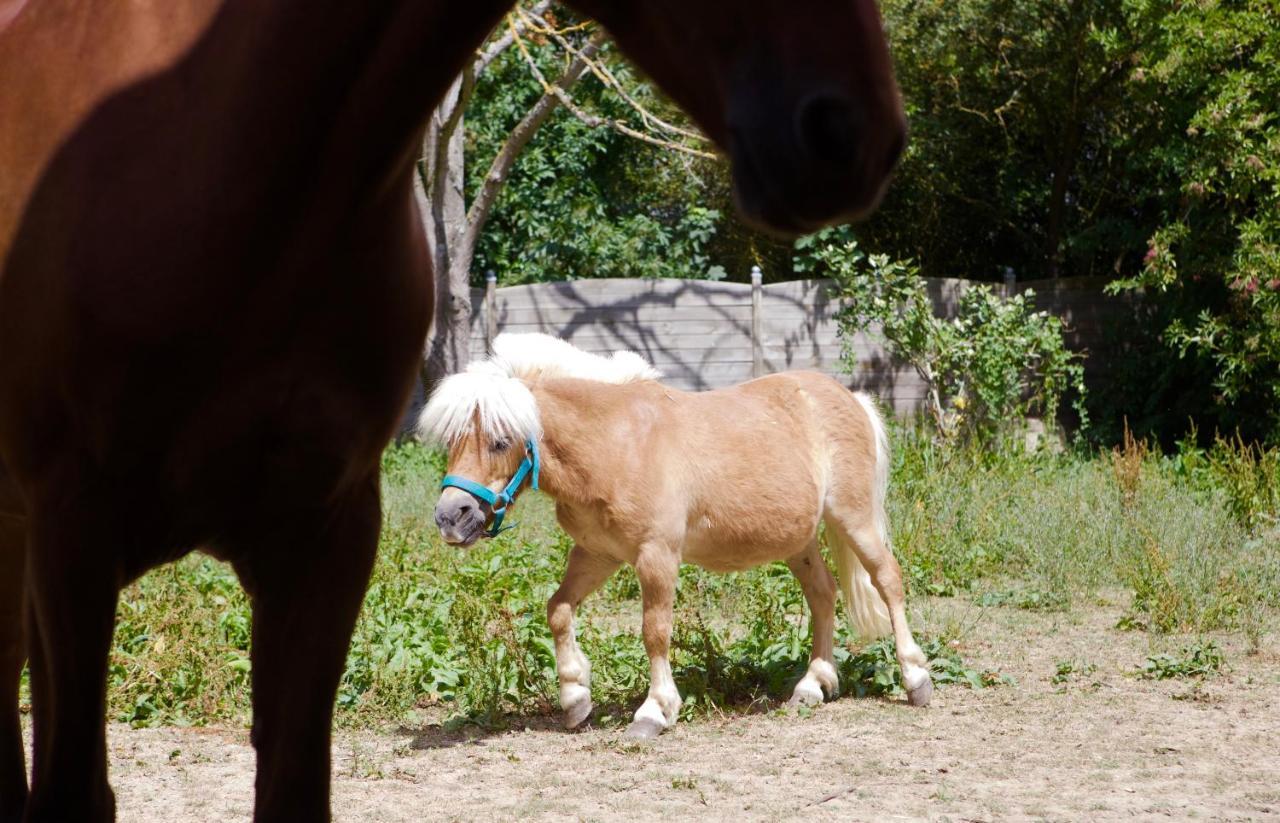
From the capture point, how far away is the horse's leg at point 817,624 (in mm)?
4871

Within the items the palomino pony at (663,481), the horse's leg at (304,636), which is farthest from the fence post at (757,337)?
the horse's leg at (304,636)

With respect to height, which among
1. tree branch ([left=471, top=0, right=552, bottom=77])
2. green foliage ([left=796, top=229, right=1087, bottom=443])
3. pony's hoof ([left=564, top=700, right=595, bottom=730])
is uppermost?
tree branch ([left=471, top=0, right=552, bottom=77])

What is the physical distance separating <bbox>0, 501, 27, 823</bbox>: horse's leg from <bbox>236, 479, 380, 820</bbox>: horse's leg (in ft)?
2.37

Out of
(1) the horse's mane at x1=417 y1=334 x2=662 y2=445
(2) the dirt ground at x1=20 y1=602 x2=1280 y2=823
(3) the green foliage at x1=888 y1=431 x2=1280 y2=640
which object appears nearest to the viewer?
(2) the dirt ground at x1=20 y1=602 x2=1280 y2=823

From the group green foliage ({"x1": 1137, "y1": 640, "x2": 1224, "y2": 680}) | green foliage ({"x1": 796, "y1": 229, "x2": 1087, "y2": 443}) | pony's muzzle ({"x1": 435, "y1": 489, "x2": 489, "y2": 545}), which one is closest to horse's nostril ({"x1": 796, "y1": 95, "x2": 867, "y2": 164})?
pony's muzzle ({"x1": 435, "y1": 489, "x2": 489, "y2": 545})

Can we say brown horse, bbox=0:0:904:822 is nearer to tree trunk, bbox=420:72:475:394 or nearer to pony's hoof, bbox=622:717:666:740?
pony's hoof, bbox=622:717:666:740

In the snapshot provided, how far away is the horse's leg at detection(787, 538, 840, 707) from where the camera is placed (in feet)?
16.0

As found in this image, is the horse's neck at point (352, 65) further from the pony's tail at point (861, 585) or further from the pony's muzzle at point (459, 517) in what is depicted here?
the pony's tail at point (861, 585)

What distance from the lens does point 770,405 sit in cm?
532

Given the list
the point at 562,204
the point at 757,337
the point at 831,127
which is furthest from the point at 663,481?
the point at 562,204

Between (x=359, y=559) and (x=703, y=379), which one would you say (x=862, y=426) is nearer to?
(x=359, y=559)

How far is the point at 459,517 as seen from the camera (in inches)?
171

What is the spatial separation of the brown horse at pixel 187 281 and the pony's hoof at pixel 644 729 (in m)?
3.03

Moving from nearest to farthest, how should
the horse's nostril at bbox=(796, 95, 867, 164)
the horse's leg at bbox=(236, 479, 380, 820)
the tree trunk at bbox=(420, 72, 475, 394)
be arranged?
the horse's nostril at bbox=(796, 95, 867, 164) → the horse's leg at bbox=(236, 479, 380, 820) → the tree trunk at bbox=(420, 72, 475, 394)
